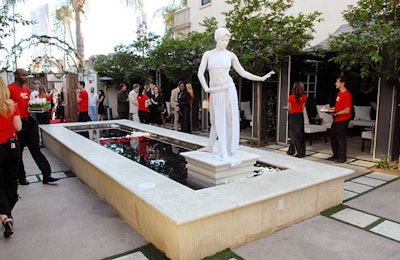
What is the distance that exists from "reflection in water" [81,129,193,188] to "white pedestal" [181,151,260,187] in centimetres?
18

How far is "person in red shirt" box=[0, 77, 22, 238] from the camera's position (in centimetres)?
325

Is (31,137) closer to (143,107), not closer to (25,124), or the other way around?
(25,124)

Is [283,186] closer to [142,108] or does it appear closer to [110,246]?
[110,246]

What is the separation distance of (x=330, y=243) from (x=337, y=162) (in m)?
3.65

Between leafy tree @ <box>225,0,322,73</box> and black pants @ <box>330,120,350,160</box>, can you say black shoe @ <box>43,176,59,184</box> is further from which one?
black pants @ <box>330,120,350,160</box>

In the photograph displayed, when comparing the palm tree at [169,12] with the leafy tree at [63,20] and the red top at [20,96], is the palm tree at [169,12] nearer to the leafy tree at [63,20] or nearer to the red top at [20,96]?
the leafy tree at [63,20]

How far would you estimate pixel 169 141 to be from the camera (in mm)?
6746

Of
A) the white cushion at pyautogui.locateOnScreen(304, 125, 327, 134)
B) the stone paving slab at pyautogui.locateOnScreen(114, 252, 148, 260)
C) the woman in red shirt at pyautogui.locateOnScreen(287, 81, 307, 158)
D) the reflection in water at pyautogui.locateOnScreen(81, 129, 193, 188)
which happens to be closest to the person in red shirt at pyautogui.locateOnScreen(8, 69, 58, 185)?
the reflection in water at pyautogui.locateOnScreen(81, 129, 193, 188)

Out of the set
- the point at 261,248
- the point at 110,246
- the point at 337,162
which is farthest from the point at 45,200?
the point at 337,162

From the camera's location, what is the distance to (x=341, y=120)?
6.41 metres

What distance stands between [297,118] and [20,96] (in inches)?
199

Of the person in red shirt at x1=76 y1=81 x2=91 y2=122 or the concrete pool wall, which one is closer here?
A: the concrete pool wall

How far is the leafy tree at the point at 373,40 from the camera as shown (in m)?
5.52

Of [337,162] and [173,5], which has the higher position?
[173,5]
